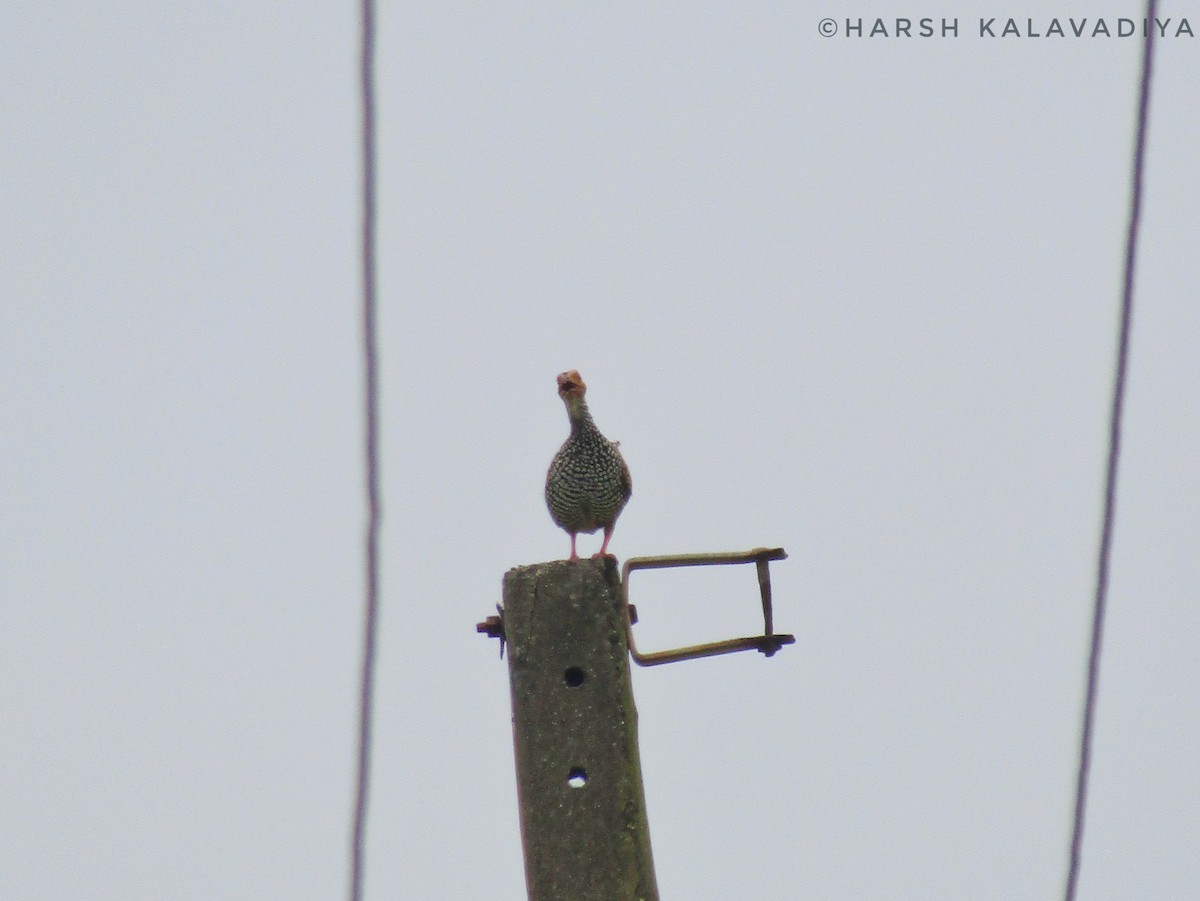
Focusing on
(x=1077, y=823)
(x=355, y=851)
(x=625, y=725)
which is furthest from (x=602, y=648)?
(x=1077, y=823)

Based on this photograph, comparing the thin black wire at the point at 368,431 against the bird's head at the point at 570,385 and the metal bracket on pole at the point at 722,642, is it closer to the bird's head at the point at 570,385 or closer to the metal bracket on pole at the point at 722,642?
the metal bracket on pole at the point at 722,642

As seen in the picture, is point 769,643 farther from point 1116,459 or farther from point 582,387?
point 582,387

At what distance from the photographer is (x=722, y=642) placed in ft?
23.9

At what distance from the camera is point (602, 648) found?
713 cm

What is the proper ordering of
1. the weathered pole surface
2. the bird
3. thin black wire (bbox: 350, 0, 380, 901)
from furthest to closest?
1. the bird
2. the weathered pole surface
3. thin black wire (bbox: 350, 0, 380, 901)

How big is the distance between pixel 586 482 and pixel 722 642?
199 centimetres

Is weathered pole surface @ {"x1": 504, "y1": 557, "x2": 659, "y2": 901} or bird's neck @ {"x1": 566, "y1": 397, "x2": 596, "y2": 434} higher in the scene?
bird's neck @ {"x1": 566, "y1": 397, "x2": 596, "y2": 434}

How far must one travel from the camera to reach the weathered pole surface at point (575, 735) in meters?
6.95

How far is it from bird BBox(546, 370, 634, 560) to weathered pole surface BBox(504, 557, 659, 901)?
6.23 ft

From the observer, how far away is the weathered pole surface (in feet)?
22.8

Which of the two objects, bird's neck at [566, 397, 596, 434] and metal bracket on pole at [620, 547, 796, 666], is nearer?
metal bracket on pole at [620, 547, 796, 666]

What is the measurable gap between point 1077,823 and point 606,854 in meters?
1.45

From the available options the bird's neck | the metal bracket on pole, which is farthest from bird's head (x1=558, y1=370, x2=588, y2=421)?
the metal bracket on pole

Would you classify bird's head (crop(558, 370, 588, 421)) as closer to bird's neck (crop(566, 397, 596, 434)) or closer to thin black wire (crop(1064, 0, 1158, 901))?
bird's neck (crop(566, 397, 596, 434))
